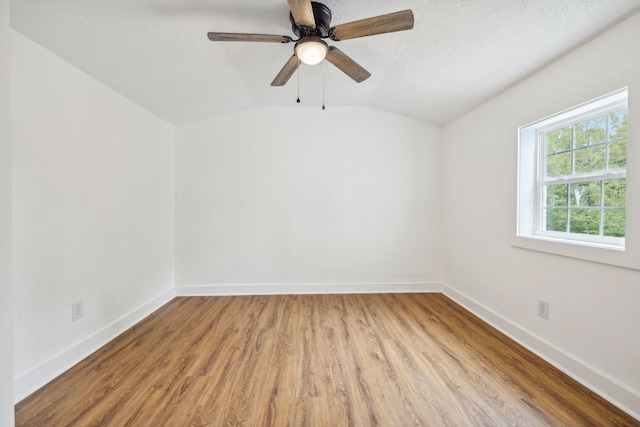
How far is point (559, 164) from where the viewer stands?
1904 millimetres

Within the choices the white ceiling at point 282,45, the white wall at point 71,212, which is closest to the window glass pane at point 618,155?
the white ceiling at point 282,45

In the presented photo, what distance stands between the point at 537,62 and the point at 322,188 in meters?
2.23

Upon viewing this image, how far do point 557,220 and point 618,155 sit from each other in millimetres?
577

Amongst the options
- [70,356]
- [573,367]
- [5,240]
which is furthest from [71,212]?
[573,367]

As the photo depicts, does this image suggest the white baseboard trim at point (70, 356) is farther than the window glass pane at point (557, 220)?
No

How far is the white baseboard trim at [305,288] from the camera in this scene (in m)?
3.11

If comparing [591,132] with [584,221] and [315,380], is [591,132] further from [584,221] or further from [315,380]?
[315,380]

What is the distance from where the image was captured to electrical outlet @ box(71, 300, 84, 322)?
177 cm

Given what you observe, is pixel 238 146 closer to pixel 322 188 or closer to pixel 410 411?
pixel 322 188

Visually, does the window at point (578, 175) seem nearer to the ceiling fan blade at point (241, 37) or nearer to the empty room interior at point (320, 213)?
the empty room interior at point (320, 213)

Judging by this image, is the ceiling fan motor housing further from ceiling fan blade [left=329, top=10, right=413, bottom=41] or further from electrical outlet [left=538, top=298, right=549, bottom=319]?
electrical outlet [left=538, top=298, right=549, bottom=319]

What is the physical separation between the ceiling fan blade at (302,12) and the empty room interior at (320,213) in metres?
0.01

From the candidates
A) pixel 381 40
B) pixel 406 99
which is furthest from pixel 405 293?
pixel 381 40

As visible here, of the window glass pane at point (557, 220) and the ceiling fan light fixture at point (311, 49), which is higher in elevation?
the ceiling fan light fixture at point (311, 49)
